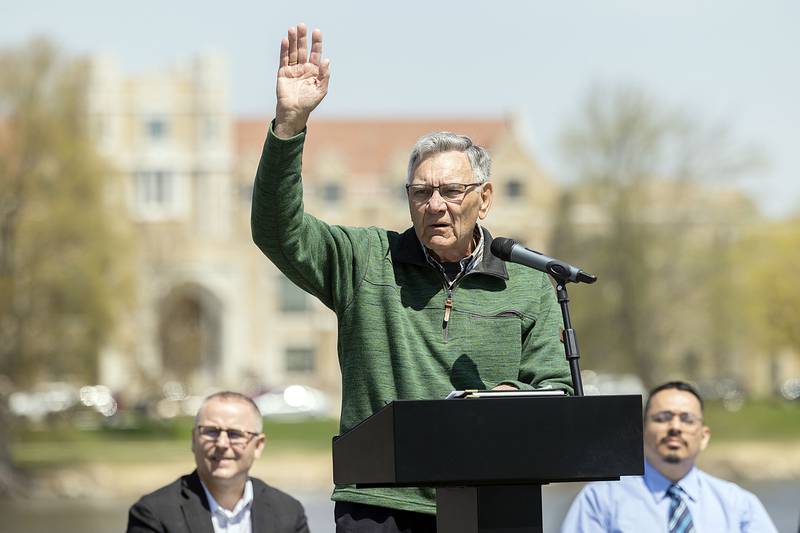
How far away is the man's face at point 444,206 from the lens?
3.95 m

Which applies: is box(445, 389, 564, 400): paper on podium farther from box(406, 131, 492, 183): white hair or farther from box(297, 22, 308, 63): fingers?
box(297, 22, 308, 63): fingers

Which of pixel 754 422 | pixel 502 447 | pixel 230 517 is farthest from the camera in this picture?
pixel 754 422

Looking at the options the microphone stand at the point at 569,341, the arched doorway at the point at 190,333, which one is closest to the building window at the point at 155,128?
the arched doorway at the point at 190,333

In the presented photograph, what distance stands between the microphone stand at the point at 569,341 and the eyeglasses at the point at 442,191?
1.20 feet

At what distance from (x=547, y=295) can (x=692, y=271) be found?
35819 mm

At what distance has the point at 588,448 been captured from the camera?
3326mm

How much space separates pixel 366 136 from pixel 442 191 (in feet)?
207

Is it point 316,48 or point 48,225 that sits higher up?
point 48,225

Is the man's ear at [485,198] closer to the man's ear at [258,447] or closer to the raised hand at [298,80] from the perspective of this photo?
the raised hand at [298,80]

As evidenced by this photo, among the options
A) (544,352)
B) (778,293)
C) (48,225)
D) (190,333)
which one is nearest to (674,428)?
(544,352)

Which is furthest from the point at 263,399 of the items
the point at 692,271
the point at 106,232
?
the point at 106,232

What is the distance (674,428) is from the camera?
21.0 ft

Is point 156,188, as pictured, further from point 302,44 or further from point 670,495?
point 302,44

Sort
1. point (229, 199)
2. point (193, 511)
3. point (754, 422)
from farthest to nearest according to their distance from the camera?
point (229, 199) < point (754, 422) < point (193, 511)
